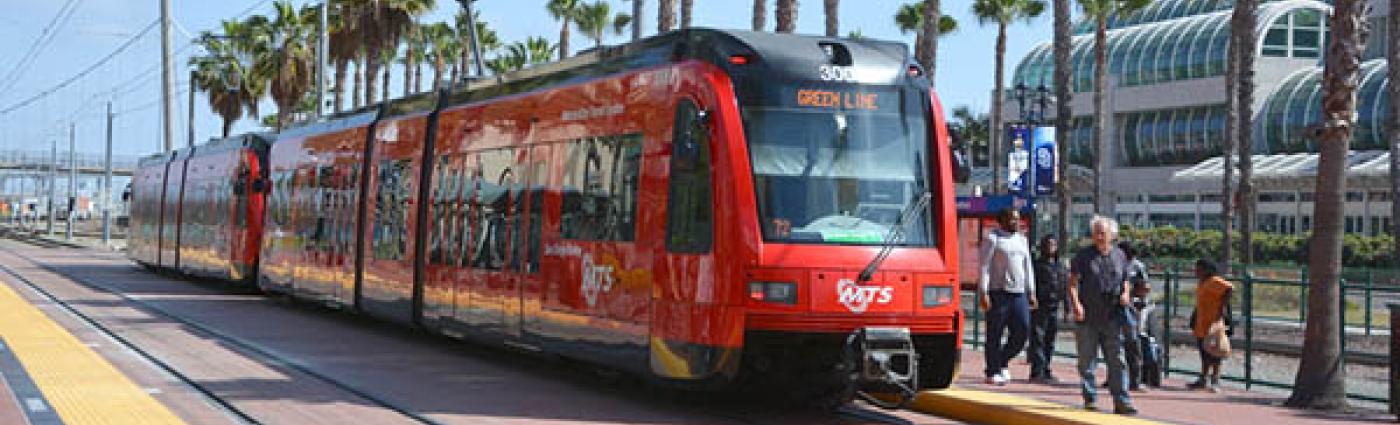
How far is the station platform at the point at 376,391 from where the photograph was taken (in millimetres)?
12773

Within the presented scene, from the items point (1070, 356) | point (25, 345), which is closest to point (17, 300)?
point (25, 345)

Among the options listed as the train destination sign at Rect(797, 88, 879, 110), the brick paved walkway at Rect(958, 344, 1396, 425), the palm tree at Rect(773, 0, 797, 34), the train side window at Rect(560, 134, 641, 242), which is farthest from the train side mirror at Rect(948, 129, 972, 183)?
the palm tree at Rect(773, 0, 797, 34)

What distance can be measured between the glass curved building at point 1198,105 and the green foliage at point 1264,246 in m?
4.23

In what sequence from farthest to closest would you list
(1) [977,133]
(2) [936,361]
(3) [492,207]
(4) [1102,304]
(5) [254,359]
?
1. (1) [977,133]
2. (5) [254,359]
3. (3) [492,207]
4. (4) [1102,304]
5. (2) [936,361]

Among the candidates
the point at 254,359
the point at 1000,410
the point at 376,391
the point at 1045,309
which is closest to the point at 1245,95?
the point at 1045,309

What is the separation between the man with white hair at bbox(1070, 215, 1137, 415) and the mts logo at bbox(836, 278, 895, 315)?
1.77 metres

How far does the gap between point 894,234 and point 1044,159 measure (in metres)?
24.3

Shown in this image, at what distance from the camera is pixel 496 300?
53.8ft

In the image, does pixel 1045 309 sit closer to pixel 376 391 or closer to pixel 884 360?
pixel 884 360

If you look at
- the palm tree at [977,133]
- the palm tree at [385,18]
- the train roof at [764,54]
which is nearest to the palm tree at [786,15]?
the train roof at [764,54]

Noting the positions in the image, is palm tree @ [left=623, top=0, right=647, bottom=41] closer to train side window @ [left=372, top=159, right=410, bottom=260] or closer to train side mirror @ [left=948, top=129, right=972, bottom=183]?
train side window @ [left=372, top=159, right=410, bottom=260]

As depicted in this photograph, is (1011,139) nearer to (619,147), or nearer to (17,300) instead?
(17,300)

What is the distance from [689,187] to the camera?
12.7 m

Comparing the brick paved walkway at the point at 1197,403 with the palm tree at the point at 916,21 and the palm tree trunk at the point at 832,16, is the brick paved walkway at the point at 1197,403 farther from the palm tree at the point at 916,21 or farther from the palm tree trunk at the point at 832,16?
the palm tree at the point at 916,21
